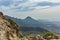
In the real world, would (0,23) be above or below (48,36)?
above

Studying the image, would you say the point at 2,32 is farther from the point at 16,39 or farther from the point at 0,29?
the point at 16,39

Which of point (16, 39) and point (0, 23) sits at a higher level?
point (0, 23)

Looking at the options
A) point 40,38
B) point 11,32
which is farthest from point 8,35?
point 40,38

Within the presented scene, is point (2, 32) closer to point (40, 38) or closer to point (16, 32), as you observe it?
point (16, 32)

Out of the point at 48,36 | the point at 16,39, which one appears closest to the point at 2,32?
the point at 16,39

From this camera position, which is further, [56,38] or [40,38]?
[56,38]

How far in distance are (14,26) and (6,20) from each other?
0.75 metres

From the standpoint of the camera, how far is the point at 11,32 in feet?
54.0

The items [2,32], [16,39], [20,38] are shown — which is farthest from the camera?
[20,38]

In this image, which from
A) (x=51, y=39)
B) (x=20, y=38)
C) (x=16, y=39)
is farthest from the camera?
(x=51, y=39)

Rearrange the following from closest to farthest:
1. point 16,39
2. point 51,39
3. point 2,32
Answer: point 2,32 < point 16,39 < point 51,39

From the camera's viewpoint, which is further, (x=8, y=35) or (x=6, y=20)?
(x=6, y=20)

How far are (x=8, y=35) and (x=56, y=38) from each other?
5656mm

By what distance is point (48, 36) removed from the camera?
20.1 meters
